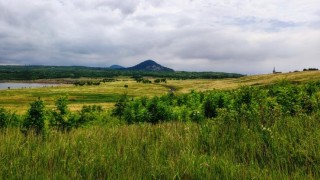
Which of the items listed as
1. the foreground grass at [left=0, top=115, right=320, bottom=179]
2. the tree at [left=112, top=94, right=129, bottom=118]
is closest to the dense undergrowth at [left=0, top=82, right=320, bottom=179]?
the foreground grass at [left=0, top=115, right=320, bottom=179]

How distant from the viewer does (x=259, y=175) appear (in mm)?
4801

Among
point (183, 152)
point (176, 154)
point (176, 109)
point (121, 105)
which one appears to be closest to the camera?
point (183, 152)

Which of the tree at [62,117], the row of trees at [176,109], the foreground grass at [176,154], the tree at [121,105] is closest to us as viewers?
the foreground grass at [176,154]

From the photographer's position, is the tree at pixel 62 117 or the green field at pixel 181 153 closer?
the green field at pixel 181 153

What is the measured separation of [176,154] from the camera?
591 cm

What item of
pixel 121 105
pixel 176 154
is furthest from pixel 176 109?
pixel 176 154

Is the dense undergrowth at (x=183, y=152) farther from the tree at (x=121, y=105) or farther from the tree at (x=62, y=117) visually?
the tree at (x=121, y=105)

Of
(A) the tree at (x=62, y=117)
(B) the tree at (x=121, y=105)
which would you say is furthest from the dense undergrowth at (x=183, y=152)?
(B) the tree at (x=121, y=105)

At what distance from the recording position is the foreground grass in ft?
16.6

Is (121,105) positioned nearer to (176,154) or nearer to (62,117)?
(62,117)

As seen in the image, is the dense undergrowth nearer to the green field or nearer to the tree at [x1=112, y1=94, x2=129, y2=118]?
the green field

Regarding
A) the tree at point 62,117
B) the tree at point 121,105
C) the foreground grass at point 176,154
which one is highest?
the foreground grass at point 176,154

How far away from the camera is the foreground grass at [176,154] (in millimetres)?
5047

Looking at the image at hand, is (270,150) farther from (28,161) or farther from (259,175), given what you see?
Result: (28,161)
